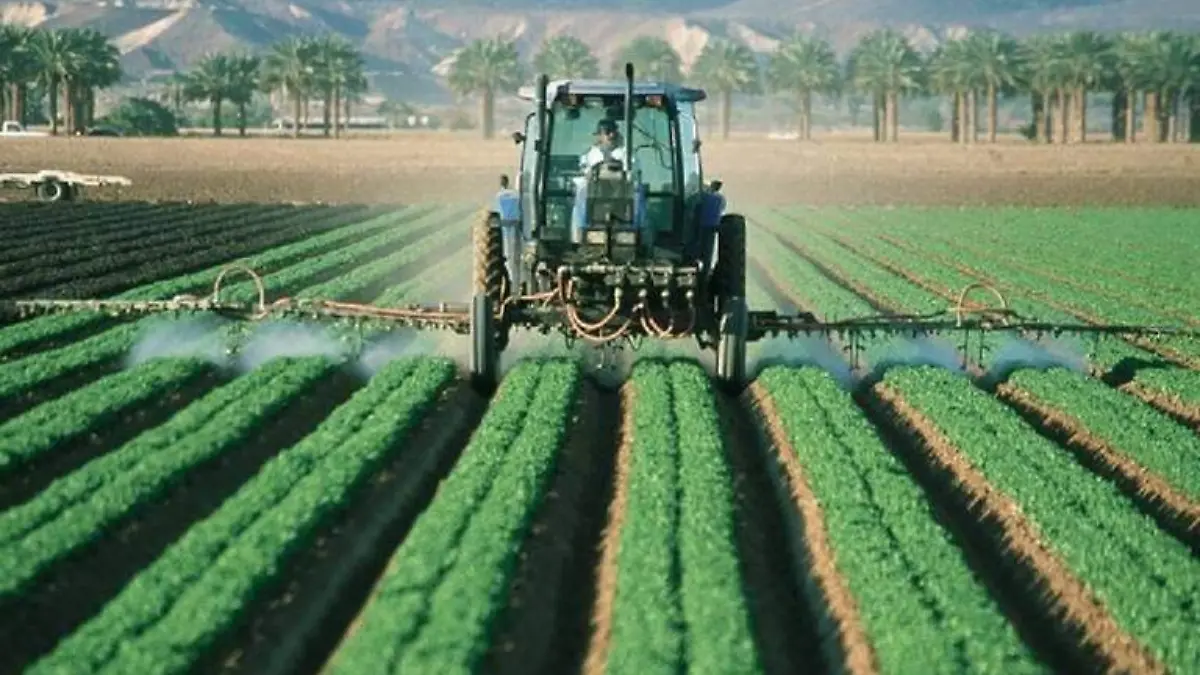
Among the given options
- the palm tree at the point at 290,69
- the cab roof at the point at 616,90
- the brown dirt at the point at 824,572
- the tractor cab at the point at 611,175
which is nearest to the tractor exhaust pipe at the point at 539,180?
the tractor cab at the point at 611,175

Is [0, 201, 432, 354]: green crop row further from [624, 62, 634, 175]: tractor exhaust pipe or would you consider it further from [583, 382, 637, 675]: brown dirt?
[583, 382, 637, 675]: brown dirt

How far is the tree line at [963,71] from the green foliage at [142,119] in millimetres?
18744

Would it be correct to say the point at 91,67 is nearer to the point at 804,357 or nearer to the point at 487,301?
the point at 804,357

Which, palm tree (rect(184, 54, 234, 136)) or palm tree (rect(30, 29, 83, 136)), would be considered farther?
palm tree (rect(184, 54, 234, 136))

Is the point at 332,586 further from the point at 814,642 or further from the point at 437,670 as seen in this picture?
the point at 814,642

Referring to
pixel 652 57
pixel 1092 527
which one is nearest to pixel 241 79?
pixel 652 57

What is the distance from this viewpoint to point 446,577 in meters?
9.16

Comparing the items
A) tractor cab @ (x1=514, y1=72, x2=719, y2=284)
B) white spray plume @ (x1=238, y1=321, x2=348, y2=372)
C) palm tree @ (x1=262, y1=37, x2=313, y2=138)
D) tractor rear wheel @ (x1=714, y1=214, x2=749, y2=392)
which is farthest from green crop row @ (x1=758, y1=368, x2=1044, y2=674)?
palm tree @ (x1=262, y1=37, x2=313, y2=138)

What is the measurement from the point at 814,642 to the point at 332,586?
2.64 meters

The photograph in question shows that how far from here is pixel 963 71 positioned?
96.3 metres

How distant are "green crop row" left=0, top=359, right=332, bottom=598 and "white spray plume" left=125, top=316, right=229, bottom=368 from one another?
1891 millimetres

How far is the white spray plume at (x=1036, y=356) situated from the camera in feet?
56.6

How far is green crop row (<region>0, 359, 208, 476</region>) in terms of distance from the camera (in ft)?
39.6

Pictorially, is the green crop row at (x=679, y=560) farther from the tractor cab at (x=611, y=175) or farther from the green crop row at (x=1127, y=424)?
the green crop row at (x=1127, y=424)
